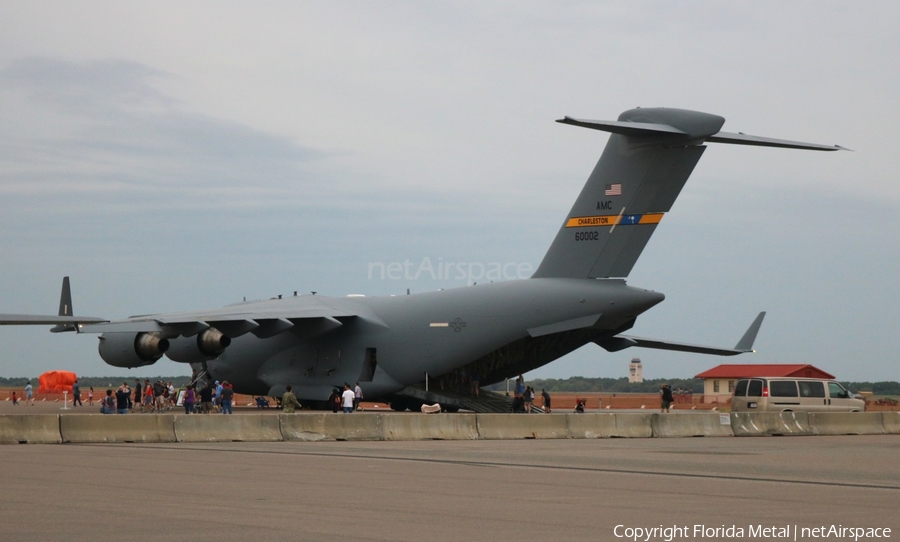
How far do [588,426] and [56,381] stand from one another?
54.3m

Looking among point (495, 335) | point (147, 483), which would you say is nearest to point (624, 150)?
point (495, 335)

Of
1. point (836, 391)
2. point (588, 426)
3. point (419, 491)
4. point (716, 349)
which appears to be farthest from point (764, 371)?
point (419, 491)

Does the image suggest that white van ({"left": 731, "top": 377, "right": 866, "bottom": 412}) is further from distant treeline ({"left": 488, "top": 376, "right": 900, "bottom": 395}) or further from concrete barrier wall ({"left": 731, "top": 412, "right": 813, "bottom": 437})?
distant treeline ({"left": 488, "top": 376, "right": 900, "bottom": 395})

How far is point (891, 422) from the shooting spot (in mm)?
26234

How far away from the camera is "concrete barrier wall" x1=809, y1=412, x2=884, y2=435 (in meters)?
24.9

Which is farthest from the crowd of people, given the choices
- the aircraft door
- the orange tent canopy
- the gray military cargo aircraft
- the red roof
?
the orange tent canopy

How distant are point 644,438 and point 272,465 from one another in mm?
10522

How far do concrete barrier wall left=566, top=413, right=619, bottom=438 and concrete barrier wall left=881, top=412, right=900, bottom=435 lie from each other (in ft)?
24.6

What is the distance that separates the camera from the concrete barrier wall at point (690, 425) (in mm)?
23344

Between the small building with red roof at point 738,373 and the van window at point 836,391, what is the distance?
94.1 ft

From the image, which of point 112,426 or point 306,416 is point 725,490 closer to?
point 306,416

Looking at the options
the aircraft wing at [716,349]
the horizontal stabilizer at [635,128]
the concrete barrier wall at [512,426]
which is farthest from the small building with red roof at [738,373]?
the concrete barrier wall at [512,426]

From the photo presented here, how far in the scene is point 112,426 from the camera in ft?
63.2

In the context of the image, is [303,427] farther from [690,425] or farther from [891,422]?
[891,422]
